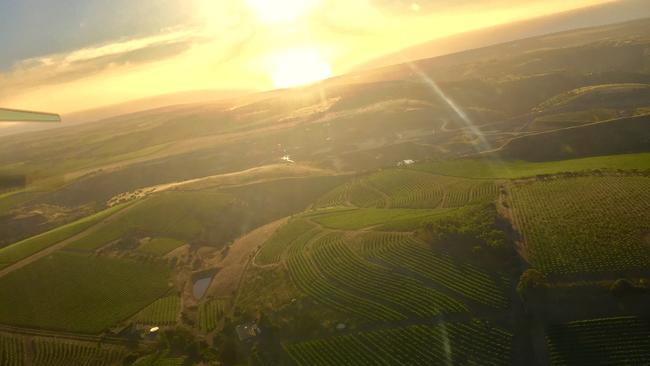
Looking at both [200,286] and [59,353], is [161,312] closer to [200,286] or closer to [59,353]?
[200,286]

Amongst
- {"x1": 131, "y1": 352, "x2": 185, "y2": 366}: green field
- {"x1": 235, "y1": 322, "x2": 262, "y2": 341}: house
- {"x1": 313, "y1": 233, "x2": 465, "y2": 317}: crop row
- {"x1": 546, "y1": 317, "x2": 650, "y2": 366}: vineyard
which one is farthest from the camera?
{"x1": 235, "y1": 322, "x2": 262, "y2": 341}: house

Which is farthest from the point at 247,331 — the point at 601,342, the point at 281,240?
the point at 601,342

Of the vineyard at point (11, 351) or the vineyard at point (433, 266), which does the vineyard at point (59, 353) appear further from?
the vineyard at point (433, 266)

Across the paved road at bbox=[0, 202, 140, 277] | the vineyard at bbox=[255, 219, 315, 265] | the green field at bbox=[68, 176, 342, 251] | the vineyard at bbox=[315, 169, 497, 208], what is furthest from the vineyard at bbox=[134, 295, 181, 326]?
the vineyard at bbox=[315, 169, 497, 208]

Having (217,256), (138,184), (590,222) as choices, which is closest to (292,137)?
(138,184)

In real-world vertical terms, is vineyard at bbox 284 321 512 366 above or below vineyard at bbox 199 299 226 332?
below

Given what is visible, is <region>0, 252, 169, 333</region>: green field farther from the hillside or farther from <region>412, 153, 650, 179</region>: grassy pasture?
<region>412, 153, 650, 179</region>: grassy pasture
